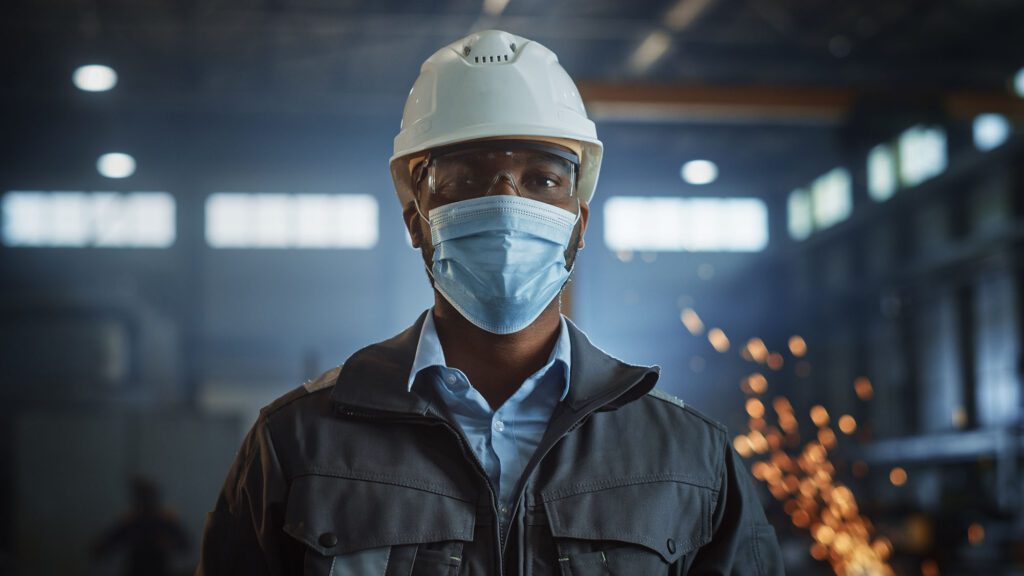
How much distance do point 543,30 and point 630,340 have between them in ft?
17.4

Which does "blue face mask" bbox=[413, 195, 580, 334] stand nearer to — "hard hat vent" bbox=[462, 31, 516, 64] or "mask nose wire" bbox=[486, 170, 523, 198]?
"mask nose wire" bbox=[486, 170, 523, 198]

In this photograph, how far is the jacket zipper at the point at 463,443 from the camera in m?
1.63

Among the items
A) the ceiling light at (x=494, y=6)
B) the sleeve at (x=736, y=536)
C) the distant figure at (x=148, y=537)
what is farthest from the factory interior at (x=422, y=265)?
the sleeve at (x=736, y=536)

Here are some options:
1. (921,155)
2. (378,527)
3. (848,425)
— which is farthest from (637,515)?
(848,425)

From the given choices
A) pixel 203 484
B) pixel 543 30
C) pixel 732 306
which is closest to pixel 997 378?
pixel 732 306

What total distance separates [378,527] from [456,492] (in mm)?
122

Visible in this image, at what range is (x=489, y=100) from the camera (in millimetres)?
1927

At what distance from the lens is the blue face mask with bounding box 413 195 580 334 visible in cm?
180

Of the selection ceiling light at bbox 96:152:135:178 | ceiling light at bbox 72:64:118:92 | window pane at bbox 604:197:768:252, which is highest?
ceiling light at bbox 72:64:118:92

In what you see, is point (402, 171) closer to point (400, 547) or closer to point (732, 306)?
point (400, 547)

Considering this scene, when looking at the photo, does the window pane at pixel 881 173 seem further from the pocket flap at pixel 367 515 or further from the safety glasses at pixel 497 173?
the pocket flap at pixel 367 515

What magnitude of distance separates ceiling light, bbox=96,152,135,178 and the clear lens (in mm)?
14826

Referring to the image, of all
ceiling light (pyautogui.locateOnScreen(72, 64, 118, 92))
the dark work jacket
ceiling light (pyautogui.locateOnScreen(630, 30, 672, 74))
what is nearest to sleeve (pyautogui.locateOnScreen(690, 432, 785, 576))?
the dark work jacket

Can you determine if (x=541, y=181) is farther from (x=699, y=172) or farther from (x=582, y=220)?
(x=699, y=172)
